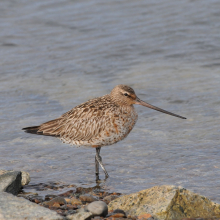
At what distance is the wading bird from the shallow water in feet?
2.20

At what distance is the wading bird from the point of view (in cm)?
810

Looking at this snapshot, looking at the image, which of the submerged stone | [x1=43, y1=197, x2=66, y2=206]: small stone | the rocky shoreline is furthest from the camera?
[x1=43, y1=197, x2=66, y2=206]: small stone

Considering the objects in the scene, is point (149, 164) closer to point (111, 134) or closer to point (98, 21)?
point (111, 134)

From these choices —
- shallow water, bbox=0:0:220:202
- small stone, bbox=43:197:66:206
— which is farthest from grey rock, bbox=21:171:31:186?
small stone, bbox=43:197:66:206

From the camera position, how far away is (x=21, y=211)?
19.4 feet

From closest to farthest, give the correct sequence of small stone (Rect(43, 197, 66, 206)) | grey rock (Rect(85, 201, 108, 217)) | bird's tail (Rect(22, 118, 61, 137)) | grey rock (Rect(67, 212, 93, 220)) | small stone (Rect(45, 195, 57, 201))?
grey rock (Rect(67, 212, 93, 220)) → grey rock (Rect(85, 201, 108, 217)) → small stone (Rect(43, 197, 66, 206)) → small stone (Rect(45, 195, 57, 201)) → bird's tail (Rect(22, 118, 61, 137))

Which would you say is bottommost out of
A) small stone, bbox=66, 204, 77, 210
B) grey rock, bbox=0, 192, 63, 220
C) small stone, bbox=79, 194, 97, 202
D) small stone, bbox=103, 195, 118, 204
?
small stone, bbox=103, 195, 118, 204

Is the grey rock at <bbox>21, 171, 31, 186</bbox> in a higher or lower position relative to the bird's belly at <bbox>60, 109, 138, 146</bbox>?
lower

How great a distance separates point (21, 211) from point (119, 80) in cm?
811

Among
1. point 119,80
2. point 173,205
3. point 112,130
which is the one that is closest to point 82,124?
point 112,130

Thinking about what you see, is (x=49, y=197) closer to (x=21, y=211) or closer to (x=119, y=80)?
(x=21, y=211)

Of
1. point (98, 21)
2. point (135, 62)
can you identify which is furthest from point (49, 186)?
point (98, 21)

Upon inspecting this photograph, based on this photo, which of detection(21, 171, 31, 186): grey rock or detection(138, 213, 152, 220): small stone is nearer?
detection(138, 213, 152, 220): small stone

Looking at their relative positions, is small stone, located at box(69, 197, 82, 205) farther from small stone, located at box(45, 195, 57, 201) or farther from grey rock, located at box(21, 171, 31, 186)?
grey rock, located at box(21, 171, 31, 186)
